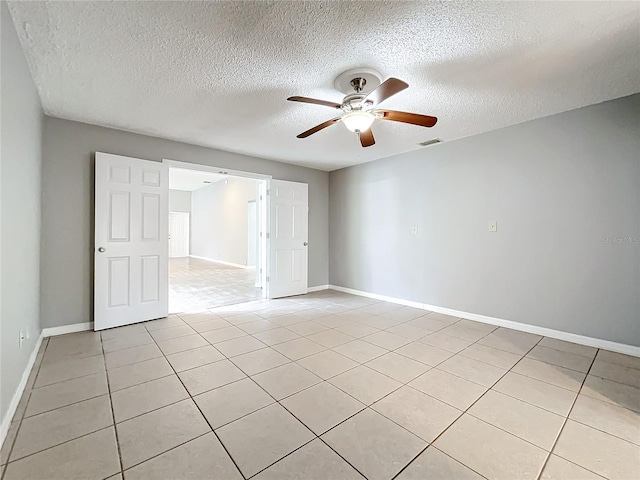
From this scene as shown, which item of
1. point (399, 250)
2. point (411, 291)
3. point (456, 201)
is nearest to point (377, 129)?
point (456, 201)

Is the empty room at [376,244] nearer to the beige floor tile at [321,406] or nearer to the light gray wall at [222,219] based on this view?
the beige floor tile at [321,406]

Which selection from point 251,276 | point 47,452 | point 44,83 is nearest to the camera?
point 47,452

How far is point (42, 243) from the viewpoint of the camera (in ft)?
9.85

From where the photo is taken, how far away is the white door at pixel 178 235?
36.7 ft

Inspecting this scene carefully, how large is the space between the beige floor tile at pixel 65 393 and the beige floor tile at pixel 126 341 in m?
0.58

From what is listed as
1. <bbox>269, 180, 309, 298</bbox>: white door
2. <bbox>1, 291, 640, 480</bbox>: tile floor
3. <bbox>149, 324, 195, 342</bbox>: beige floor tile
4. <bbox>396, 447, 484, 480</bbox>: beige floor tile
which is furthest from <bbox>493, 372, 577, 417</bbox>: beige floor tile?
<bbox>269, 180, 309, 298</bbox>: white door

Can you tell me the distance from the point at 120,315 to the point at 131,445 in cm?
229

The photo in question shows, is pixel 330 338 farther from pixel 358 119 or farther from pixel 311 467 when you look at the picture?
pixel 358 119

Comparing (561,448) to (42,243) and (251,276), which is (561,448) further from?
(251,276)

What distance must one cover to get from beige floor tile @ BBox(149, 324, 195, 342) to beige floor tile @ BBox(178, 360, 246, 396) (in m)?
0.91

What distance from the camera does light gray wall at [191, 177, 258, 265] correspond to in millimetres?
8523

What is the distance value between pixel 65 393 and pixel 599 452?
3.18m

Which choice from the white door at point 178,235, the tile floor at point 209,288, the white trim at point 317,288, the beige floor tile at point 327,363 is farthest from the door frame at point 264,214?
the white door at point 178,235

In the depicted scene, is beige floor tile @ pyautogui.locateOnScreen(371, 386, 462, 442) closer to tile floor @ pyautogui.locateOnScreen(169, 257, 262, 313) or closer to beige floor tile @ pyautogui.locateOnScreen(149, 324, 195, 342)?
beige floor tile @ pyautogui.locateOnScreen(149, 324, 195, 342)
